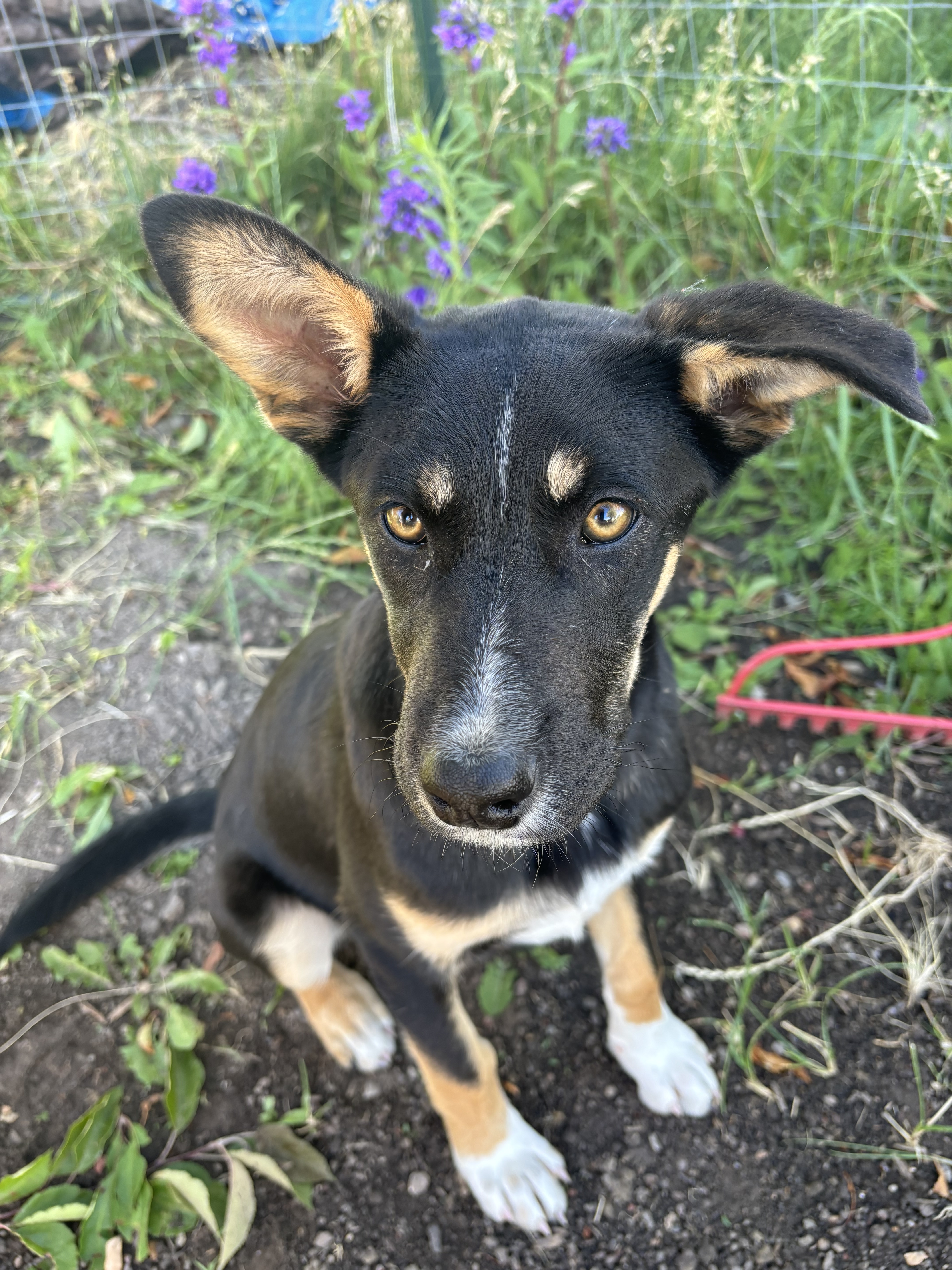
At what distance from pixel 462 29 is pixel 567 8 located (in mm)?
448

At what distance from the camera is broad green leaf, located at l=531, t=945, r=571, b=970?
288cm

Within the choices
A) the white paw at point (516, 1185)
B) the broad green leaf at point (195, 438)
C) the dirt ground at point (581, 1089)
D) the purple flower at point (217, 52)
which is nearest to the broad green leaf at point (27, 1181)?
the dirt ground at point (581, 1089)

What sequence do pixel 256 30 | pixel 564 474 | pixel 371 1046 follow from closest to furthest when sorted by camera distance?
pixel 564 474, pixel 371 1046, pixel 256 30

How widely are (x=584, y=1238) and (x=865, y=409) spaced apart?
3458 mm

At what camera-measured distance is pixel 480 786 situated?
1488 millimetres

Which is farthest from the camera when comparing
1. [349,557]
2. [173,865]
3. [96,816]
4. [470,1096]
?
[349,557]

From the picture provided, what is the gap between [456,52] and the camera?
428cm

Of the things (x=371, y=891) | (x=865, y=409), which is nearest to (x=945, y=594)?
(x=865, y=409)

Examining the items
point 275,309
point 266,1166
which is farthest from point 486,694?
point 266,1166

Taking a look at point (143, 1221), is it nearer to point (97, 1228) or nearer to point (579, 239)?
point (97, 1228)

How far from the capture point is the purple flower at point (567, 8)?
348 cm

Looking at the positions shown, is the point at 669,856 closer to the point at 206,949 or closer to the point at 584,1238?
the point at 584,1238

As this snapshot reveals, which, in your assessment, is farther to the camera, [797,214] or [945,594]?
[797,214]

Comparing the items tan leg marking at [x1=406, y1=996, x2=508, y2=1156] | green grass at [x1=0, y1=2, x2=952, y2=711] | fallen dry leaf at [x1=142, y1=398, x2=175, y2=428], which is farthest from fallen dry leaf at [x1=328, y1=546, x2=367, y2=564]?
tan leg marking at [x1=406, y1=996, x2=508, y2=1156]
